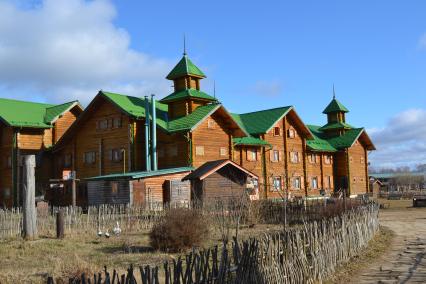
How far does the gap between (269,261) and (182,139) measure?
→ 28.3 m

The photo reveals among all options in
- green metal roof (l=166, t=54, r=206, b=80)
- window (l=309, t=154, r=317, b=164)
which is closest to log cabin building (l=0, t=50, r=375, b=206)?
green metal roof (l=166, t=54, r=206, b=80)

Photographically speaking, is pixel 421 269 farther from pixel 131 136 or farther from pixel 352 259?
pixel 131 136

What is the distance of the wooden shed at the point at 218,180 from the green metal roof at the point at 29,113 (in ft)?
51.3

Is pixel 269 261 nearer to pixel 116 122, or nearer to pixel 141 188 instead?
pixel 141 188

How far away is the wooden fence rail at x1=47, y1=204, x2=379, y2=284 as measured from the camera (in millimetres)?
6992

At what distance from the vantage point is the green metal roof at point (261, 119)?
45938 mm

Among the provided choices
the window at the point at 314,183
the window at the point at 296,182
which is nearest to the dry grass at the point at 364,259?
the window at the point at 296,182

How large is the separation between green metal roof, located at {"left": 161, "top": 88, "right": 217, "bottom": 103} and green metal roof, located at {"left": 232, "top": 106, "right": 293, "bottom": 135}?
674 cm

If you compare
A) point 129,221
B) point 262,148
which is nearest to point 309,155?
point 262,148

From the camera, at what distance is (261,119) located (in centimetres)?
4775

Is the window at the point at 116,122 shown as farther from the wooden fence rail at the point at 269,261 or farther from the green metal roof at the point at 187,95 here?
the wooden fence rail at the point at 269,261

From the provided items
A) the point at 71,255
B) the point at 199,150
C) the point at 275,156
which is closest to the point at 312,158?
the point at 275,156

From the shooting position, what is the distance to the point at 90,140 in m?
40.6

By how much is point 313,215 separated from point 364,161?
123 ft
